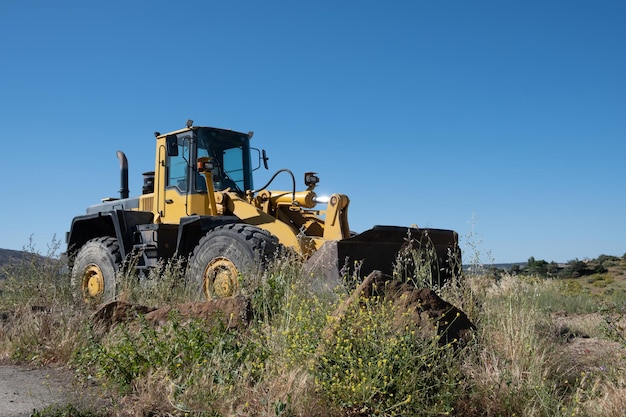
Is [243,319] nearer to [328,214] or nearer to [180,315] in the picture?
[180,315]

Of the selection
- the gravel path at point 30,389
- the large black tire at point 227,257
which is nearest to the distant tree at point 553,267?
the large black tire at point 227,257

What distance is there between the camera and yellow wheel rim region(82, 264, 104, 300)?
10758 mm

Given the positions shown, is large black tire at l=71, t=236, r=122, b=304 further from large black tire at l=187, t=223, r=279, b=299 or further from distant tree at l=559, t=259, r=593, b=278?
distant tree at l=559, t=259, r=593, b=278

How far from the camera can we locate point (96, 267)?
10.9m

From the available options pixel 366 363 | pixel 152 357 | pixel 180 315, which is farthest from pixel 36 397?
pixel 366 363

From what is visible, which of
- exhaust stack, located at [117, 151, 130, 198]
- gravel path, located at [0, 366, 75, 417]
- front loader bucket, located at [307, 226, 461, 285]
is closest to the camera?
gravel path, located at [0, 366, 75, 417]

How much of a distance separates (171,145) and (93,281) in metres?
3.16

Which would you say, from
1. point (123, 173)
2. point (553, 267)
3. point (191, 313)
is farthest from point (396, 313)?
point (553, 267)

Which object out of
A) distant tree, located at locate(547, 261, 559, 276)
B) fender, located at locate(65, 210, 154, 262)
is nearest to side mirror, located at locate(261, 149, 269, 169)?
fender, located at locate(65, 210, 154, 262)

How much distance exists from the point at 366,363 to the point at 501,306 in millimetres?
2467

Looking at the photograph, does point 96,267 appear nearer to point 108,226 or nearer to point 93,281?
point 93,281

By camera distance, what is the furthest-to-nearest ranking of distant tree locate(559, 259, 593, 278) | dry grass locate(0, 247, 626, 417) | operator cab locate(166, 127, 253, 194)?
distant tree locate(559, 259, 593, 278), operator cab locate(166, 127, 253, 194), dry grass locate(0, 247, 626, 417)

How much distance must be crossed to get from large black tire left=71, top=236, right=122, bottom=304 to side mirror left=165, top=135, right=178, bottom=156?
2.22m

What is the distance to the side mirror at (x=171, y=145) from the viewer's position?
9659 millimetres
